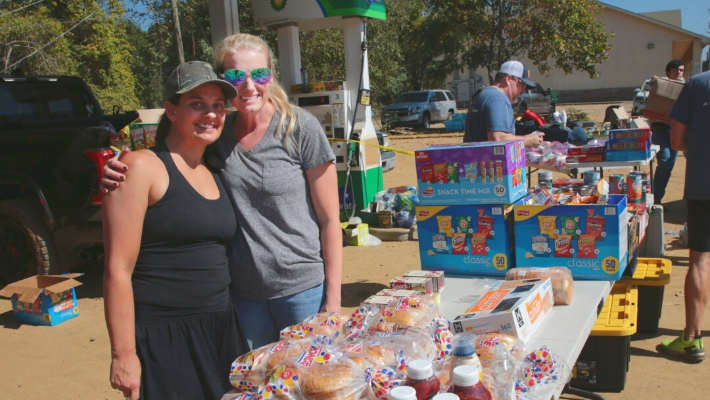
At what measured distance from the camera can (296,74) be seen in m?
8.60

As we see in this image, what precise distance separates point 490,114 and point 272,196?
8.27 feet

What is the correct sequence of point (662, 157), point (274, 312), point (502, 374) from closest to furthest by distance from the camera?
point (502, 374) → point (274, 312) → point (662, 157)

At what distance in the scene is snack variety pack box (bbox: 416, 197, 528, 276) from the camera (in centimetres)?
314

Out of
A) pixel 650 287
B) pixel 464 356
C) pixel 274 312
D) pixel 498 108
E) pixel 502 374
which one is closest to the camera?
pixel 464 356

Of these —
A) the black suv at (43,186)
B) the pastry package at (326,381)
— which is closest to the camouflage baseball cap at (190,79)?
the pastry package at (326,381)

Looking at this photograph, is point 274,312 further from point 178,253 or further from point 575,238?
point 575,238

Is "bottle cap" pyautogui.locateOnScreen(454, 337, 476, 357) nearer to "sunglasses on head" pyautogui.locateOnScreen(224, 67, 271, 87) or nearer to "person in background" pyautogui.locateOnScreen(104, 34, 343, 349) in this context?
"person in background" pyautogui.locateOnScreen(104, 34, 343, 349)

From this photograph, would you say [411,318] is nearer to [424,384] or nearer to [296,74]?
[424,384]

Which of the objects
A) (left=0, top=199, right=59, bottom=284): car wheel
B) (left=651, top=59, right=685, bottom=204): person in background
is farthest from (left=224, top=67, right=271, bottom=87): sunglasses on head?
(left=651, top=59, right=685, bottom=204): person in background

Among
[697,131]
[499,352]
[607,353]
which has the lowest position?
[607,353]

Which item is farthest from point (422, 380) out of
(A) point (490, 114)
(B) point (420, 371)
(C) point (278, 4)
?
(C) point (278, 4)

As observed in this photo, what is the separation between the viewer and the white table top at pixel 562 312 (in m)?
2.20

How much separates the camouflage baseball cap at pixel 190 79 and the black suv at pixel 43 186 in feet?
12.0

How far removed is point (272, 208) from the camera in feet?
6.98
